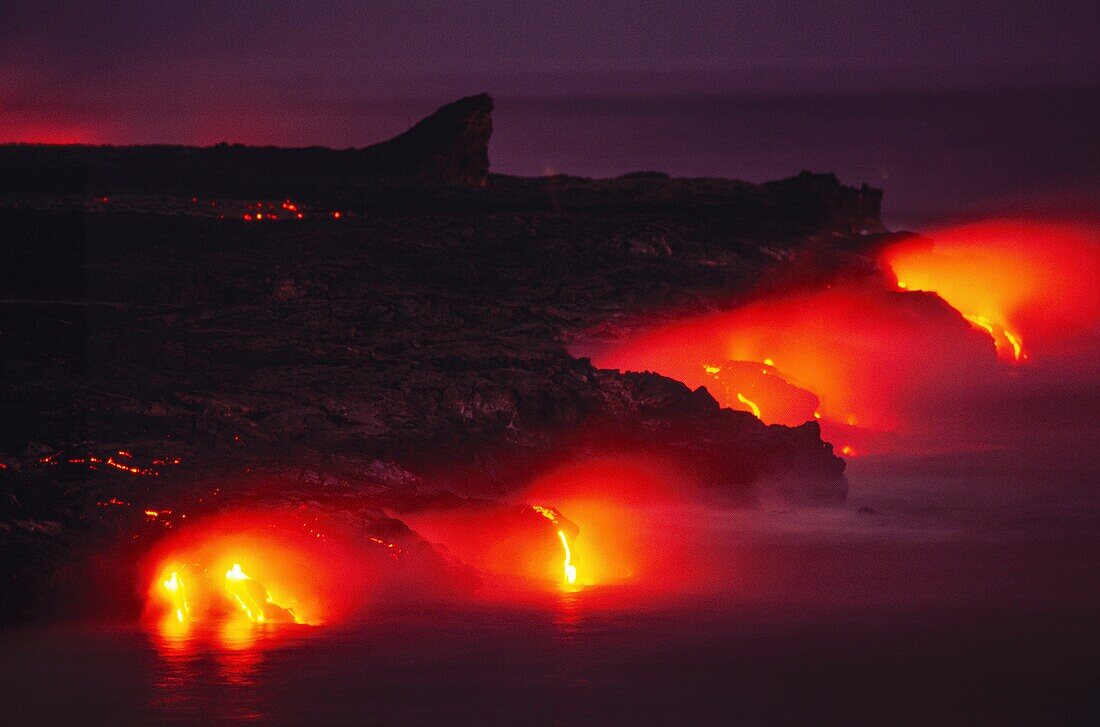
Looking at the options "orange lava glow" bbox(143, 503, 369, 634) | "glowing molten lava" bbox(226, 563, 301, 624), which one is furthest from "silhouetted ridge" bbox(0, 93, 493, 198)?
"glowing molten lava" bbox(226, 563, 301, 624)

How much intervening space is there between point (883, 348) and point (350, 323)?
2686cm

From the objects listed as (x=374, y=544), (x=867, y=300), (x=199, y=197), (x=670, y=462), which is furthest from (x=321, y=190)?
(x=374, y=544)

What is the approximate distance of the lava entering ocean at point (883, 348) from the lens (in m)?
58.7

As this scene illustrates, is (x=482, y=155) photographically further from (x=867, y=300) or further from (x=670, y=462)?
(x=670, y=462)

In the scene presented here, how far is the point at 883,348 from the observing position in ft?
235

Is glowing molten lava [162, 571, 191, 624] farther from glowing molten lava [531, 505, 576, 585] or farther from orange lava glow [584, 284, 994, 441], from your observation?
orange lava glow [584, 284, 994, 441]

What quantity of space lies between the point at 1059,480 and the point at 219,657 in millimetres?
37924

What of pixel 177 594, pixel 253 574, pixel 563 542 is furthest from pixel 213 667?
pixel 563 542

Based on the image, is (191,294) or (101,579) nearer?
(101,579)

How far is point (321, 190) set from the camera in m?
74.1

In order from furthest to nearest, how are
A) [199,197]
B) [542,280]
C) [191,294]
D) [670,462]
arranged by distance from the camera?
[199,197]
[542,280]
[191,294]
[670,462]

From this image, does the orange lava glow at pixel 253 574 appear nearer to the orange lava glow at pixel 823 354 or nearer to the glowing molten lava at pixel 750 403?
the orange lava glow at pixel 823 354

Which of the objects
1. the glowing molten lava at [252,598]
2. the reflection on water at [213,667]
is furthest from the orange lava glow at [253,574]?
the reflection on water at [213,667]

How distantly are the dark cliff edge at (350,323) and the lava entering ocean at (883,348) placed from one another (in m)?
1.31
